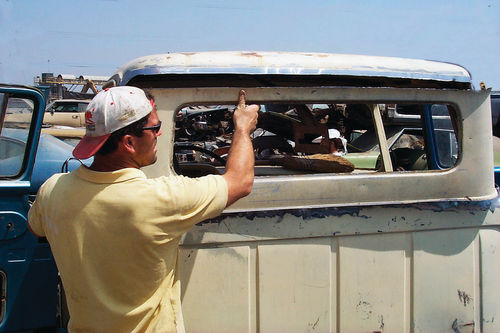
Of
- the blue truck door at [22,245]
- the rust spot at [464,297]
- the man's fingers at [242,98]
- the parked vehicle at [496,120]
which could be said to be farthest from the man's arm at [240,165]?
the parked vehicle at [496,120]

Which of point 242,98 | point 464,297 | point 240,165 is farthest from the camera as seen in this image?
point 464,297

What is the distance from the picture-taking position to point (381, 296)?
2.34 meters

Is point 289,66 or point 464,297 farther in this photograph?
point 464,297

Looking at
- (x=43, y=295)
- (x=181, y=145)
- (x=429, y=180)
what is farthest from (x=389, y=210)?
(x=181, y=145)

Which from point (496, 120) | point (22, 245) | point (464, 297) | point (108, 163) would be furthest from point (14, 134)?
point (496, 120)

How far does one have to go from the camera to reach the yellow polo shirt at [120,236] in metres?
1.49

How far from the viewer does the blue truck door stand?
2318 millimetres

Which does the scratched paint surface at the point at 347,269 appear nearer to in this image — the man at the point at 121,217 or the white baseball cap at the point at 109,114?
the man at the point at 121,217

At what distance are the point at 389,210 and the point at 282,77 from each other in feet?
2.84

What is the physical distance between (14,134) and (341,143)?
10.1 feet

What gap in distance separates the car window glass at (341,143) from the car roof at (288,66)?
0.17 m

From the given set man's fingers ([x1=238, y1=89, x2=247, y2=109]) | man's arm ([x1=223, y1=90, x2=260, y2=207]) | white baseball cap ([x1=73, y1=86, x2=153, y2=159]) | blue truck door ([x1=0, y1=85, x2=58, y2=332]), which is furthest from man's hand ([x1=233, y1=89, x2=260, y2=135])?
blue truck door ([x1=0, y1=85, x2=58, y2=332])

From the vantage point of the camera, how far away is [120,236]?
1486 millimetres

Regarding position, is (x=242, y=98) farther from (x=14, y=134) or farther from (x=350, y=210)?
(x=14, y=134)
